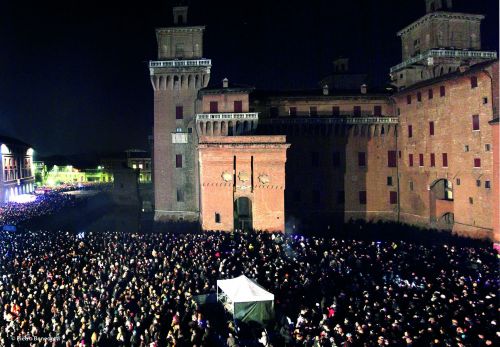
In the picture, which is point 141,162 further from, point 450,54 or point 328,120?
point 450,54

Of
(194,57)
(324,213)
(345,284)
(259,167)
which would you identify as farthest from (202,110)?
(345,284)

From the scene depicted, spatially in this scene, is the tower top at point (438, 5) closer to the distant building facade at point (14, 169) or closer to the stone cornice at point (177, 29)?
the stone cornice at point (177, 29)

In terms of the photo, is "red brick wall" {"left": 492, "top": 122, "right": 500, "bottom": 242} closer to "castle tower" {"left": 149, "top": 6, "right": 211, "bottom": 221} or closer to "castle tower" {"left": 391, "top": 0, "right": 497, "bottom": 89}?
"castle tower" {"left": 391, "top": 0, "right": 497, "bottom": 89}

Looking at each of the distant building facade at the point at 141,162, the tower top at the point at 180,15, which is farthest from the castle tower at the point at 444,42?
the distant building facade at the point at 141,162

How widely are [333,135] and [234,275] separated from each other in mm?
29811

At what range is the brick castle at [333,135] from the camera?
4100 centimetres

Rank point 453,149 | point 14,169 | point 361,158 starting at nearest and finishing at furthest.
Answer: point 453,149 → point 361,158 → point 14,169

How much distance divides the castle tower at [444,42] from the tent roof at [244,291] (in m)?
38.4

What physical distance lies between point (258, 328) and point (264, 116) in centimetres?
3480

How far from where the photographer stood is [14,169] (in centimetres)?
7594

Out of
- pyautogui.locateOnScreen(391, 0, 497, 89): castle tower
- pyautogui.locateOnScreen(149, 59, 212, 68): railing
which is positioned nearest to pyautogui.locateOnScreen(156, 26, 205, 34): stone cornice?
pyautogui.locateOnScreen(149, 59, 212, 68): railing

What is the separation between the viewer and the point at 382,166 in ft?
164

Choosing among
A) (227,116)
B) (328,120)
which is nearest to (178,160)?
(227,116)

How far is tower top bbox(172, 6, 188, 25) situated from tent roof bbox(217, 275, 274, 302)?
120 feet
